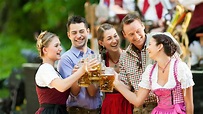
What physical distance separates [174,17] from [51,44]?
2.77 meters

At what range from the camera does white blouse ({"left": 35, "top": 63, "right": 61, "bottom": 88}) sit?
6191mm

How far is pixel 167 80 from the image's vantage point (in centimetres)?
593

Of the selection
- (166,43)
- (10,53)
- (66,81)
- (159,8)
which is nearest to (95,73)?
(66,81)

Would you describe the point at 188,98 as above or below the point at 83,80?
below

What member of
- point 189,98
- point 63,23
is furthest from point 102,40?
point 63,23

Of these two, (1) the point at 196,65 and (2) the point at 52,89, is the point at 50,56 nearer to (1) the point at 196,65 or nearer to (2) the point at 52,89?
(2) the point at 52,89

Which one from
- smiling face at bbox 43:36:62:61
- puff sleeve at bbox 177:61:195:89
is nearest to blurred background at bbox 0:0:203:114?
puff sleeve at bbox 177:61:195:89

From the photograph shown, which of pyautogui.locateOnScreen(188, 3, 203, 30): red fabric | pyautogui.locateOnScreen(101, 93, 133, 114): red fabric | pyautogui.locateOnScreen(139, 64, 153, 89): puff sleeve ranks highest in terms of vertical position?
pyautogui.locateOnScreen(188, 3, 203, 30): red fabric

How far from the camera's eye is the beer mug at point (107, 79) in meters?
5.93

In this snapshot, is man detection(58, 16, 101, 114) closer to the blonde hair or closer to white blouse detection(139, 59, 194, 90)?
the blonde hair

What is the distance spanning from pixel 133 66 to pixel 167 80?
54 centimetres

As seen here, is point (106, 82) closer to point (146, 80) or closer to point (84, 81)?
point (84, 81)

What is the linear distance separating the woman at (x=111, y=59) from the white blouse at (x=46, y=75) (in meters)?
0.58

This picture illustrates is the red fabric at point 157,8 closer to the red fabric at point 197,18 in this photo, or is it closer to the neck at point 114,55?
the red fabric at point 197,18
